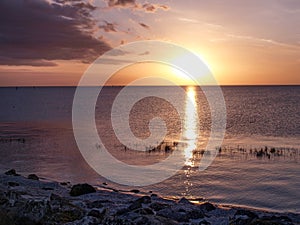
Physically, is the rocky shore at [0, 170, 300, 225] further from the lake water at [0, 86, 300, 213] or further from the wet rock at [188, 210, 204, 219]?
the lake water at [0, 86, 300, 213]

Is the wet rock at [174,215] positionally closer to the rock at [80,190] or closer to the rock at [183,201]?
the rock at [183,201]

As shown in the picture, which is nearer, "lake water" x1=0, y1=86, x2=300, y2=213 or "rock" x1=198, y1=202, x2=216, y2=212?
"rock" x1=198, y1=202, x2=216, y2=212

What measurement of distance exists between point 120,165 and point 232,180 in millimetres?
13530

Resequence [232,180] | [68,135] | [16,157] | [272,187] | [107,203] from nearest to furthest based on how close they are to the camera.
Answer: [107,203], [272,187], [232,180], [16,157], [68,135]

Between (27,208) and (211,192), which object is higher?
(27,208)

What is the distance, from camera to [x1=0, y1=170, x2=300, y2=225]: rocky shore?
43.6ft

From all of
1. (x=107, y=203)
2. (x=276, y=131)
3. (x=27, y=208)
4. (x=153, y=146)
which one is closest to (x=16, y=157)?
(x=153, y=146)

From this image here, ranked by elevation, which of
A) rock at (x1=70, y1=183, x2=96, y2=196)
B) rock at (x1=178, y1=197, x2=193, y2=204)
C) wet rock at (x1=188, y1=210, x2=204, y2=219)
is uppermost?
wet rock at (x1=188, y1=210, x2=204, y2=219)

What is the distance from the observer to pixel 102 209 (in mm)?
20219

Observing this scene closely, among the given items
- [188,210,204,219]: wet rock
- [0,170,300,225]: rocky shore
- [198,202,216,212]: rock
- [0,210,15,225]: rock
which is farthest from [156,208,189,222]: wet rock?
[0,210,15,225]: rock

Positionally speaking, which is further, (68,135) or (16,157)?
(68,135)

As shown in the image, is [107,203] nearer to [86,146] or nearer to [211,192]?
[211,192]

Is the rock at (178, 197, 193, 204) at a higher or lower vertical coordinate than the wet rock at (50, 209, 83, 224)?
lower

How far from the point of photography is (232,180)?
34969mm
